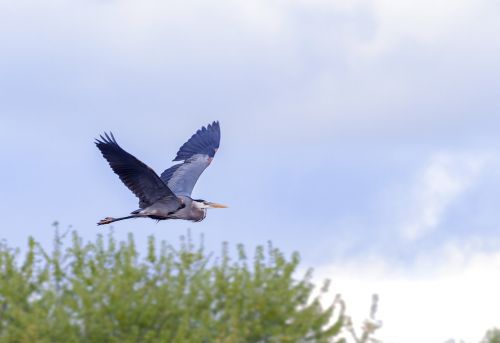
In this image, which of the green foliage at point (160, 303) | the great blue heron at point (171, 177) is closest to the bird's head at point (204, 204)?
the great blue heron at point (171, 177)

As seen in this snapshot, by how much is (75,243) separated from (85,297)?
72.8 inches

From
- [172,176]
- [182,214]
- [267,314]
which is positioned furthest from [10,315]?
[172,176]

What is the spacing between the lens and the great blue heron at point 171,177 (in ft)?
76.7

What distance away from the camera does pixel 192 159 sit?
29453mm

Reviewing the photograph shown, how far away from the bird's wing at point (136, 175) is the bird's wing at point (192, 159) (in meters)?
2.02

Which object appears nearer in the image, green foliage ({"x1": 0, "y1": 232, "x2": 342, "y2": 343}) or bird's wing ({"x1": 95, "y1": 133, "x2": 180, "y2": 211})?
green foliage ({"x1": 0, "y1": 232, "x2": 342, "y2": 343})

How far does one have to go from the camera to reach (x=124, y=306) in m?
13.5

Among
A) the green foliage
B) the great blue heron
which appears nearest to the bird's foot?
the great blue heron

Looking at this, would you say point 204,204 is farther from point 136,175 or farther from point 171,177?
point 136,175

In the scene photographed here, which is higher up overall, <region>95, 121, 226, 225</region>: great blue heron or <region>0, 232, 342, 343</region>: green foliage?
<region>95, 121, 226, 225</region>: great blue heron

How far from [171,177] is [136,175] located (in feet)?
14.8

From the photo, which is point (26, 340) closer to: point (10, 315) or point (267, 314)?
point (10, 315)

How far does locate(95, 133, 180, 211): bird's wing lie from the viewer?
23.0 metres

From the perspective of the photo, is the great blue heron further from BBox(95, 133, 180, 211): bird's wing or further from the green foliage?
the green foliage
